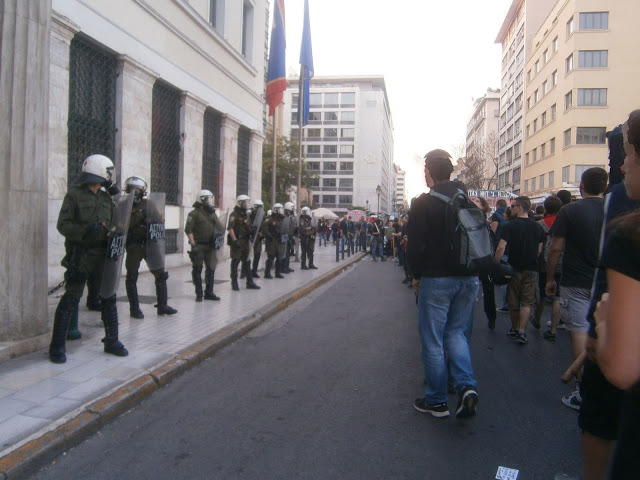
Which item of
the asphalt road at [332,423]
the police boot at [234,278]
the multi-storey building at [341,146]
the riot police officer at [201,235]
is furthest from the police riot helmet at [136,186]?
the multi-storey building at [341,146]

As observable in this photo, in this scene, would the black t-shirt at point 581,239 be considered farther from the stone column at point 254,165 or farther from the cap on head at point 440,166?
the stone column at point 254,165

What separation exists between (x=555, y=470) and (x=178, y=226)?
40.8 feet

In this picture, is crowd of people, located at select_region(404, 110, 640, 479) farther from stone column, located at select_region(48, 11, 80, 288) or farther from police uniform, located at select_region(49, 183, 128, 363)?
stone column, located at select_region(48, 11, 80, 288)

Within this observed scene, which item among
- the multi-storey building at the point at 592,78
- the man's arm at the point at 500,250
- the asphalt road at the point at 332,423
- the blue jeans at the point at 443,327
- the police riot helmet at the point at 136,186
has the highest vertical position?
the multi-storey building at the point at 592,78

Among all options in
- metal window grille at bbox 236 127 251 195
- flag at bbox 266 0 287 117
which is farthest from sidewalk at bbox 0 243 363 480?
metal window grille at bbox 236 127 251 195

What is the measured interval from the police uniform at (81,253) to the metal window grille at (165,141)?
811 centimetres

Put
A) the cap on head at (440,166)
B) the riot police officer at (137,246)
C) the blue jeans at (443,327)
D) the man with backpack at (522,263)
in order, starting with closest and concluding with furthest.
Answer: the blue jeans at (443,327) → the cap on head at (440,166) → the man with backpack at (522,263) → the riot police officer at (137,246)

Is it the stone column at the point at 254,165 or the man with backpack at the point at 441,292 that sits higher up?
the stone column at the point at 254,165

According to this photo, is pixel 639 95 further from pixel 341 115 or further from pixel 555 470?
pixel 341 115

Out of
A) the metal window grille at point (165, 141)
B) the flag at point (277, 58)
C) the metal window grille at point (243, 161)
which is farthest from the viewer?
the metal window grille at point (243, 161)

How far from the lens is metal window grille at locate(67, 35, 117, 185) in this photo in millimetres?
9750

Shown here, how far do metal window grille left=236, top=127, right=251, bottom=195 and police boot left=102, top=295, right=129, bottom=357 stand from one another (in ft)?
45.7

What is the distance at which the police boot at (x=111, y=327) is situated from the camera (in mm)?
5188

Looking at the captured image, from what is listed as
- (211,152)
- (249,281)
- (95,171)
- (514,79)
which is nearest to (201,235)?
(249,281)
